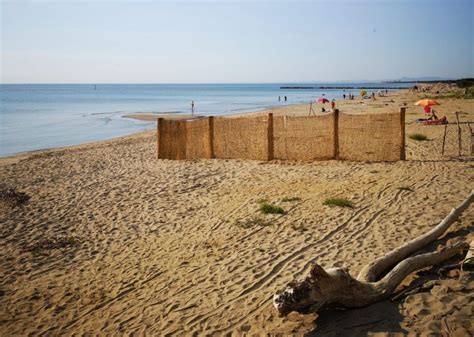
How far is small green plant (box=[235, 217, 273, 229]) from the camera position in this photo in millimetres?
6683

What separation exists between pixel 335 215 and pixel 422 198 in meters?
1.83

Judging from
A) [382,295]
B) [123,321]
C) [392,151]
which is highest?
[392,151]

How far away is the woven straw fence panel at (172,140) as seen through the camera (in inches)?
472

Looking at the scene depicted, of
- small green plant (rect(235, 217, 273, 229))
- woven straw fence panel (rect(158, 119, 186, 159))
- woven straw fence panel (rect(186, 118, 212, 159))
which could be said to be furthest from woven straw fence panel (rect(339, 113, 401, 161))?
small green plant (rect(235, 217, 273, 229))

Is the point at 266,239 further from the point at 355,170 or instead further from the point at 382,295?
the point at 355,170

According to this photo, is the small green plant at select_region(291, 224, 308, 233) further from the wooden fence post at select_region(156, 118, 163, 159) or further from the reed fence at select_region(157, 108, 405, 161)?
the wooden fence post at select_region(156, 118, 163, 159)

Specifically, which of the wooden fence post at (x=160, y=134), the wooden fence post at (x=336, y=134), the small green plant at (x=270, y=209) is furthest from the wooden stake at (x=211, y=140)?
the small green plant at (x=270, y=209)

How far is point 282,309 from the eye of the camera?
3.59 meters

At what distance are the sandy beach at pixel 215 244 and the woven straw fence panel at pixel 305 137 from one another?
50 centimetres

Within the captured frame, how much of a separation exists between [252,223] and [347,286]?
3.14 m

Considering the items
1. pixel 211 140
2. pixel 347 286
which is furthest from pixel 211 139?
pixel 347 286

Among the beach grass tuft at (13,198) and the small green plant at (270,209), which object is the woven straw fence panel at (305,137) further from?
the beach grass tuft at (13,198)

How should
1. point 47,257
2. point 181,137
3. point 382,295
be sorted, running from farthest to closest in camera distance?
1. point 181,137
2. point 47,257
3. point 382,295

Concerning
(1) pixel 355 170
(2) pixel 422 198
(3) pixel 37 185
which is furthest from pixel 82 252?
(1) pixel 355 170
